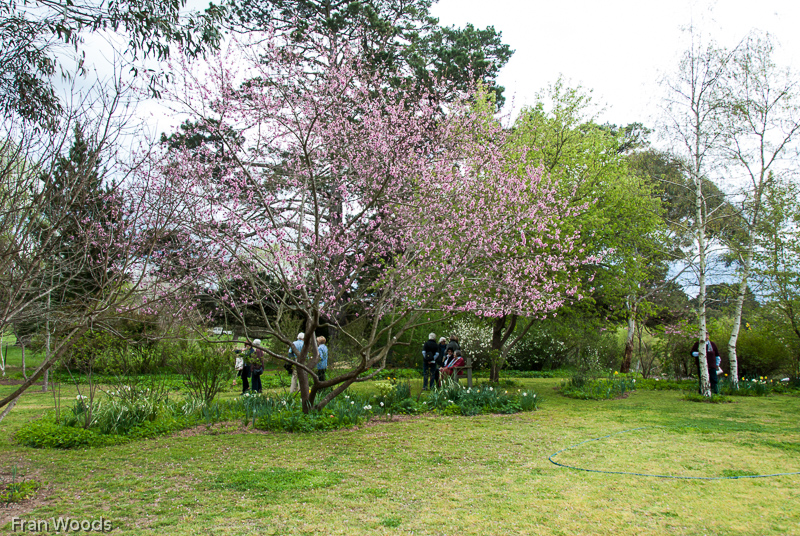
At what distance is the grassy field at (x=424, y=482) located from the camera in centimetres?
347

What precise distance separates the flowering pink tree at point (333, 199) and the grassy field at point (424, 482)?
5.11 feet

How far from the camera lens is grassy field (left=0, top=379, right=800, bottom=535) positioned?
347 cm

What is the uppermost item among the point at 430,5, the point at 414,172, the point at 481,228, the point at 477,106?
the point at 430,5

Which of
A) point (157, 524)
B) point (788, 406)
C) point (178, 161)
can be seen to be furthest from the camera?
point (788, 406)

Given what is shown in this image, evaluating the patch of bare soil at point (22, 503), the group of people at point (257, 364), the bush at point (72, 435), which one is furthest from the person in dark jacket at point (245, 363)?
the patch of bare soil at point (22, 503)

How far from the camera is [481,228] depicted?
785 cm

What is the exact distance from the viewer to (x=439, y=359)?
38.7ft

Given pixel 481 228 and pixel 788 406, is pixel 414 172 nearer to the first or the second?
pixel 481 228

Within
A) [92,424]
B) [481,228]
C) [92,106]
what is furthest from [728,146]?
[92,424]

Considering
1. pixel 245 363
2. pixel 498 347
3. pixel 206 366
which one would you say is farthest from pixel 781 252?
pixel 206 366

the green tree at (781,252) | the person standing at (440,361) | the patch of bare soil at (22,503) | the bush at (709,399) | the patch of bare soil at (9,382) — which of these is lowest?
the bush at (709,399)

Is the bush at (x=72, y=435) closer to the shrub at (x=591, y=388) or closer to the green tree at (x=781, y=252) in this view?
the shrub at (x=591, y=388)

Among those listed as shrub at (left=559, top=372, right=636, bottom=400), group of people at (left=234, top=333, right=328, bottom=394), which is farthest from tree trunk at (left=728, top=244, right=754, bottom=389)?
group of people at (left=234, top=333, right=328, bottom=394)

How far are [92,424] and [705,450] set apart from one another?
295 inches
